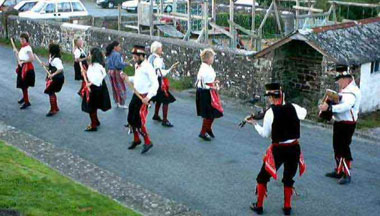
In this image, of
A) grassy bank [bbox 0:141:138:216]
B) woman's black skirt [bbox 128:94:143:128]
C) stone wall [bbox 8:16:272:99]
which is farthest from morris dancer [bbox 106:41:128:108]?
grassy bank [bbox 0:141:138:216]

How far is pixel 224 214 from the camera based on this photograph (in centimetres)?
817

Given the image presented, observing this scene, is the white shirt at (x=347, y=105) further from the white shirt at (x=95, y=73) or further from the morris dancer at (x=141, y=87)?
the white shirt at (x=95, y=73)

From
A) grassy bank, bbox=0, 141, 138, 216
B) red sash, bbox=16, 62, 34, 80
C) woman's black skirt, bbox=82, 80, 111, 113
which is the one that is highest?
red sash, bbox=16, 62, 34, 80

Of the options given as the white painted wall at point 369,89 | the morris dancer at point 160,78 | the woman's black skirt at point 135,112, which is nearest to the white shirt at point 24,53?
the morris dancer at point 160,78

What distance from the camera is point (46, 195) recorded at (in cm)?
806

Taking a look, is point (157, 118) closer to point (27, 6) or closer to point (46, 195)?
point (46, 195)

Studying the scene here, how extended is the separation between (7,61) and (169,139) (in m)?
10.8

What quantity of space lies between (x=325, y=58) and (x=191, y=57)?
14.1ft

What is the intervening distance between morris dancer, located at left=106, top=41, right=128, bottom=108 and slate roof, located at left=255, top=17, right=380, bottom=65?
3.15 metres

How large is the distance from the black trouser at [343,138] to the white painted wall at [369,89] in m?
4.16

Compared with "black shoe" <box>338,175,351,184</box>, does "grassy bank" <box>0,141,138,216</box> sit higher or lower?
higher

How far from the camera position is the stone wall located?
567 inches

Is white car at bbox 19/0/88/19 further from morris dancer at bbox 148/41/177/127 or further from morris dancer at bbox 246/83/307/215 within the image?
morris dancer at bbox 246/83/307/215

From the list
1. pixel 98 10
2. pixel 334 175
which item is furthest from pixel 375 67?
pixel 98 10
